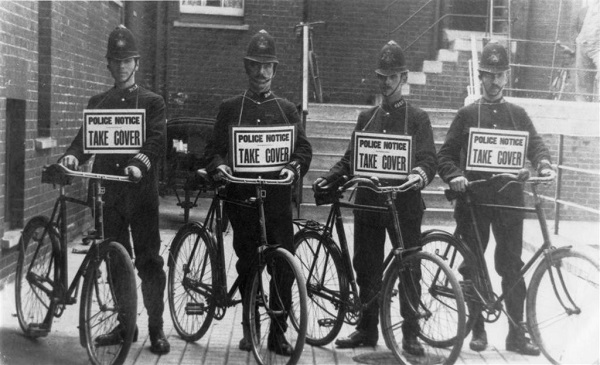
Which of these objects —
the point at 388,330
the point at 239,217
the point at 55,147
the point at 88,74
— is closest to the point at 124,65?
the point at 239,217

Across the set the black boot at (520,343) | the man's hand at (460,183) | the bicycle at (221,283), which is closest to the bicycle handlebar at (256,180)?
the bicycle at (221,283)

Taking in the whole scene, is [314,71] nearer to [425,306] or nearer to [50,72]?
A: [50,72]

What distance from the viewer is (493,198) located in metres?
6.39

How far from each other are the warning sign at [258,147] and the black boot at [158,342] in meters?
1.15

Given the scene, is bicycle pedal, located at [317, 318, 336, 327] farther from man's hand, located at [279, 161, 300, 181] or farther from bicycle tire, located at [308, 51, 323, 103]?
bicycle tire, located at [308, 51, 323, 103]

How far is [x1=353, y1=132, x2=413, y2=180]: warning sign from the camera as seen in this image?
6211mm

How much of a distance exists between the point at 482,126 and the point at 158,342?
258cm

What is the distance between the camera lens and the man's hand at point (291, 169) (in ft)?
19.7

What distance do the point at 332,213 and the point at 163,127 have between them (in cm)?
124

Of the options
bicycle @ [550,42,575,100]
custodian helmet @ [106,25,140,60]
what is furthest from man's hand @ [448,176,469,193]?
bicycle @ [550,42,575,100]

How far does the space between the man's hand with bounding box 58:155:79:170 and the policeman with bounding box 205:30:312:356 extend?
853mm

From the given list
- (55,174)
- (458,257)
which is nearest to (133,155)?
(55,174)

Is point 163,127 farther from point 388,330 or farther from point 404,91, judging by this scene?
point 404,91

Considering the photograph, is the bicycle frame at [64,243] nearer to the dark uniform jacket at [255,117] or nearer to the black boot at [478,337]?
the dark uniform jacket at [255,117]
